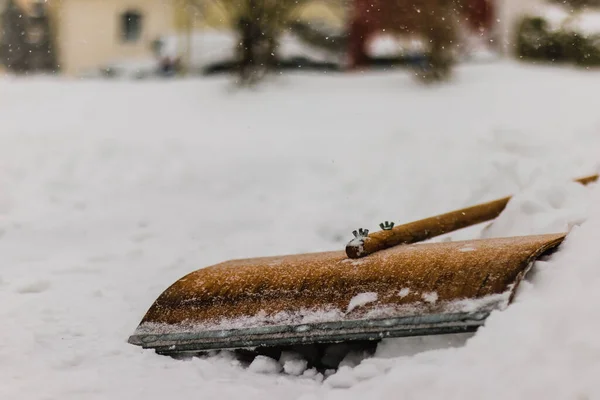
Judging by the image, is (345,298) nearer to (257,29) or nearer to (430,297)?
(430,297)

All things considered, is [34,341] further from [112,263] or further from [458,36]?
[458,36]

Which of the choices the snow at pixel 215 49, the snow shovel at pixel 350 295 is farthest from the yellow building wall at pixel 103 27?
the snow shovel at pixel 350 295

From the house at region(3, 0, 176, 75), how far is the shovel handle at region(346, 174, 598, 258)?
63.2 feet

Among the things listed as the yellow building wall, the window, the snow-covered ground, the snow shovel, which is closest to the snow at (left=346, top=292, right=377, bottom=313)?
the snow shovel

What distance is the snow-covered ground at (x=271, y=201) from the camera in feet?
7.94

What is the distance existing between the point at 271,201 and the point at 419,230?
213 cm

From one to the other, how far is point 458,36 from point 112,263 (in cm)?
517

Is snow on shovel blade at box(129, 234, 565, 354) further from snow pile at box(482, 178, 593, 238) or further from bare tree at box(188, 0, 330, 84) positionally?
bare tree at box(188, 0, 330, 84)

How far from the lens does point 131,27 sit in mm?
22312

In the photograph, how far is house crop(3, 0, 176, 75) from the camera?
71.8 ft

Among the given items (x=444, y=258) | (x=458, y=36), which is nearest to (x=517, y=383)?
(x=444, y=258)

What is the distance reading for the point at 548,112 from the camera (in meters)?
6.99

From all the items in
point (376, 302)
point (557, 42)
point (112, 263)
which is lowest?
point (112, 263)

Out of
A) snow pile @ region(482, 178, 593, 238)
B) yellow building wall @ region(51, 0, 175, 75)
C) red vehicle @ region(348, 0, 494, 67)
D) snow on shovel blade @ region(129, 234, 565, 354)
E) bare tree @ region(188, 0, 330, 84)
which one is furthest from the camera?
yellow building wall @ region(51, 0, 175, 75)
